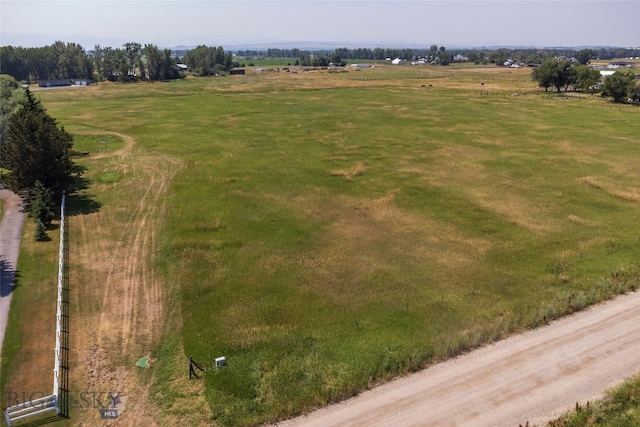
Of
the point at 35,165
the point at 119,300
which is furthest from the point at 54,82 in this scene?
the point at 119,300

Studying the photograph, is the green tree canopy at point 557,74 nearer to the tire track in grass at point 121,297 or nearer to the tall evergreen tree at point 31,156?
the tire track in grass at point 121,297

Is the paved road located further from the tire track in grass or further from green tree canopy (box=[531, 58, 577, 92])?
green tree canopy (box=[531, 58, 577, 92])

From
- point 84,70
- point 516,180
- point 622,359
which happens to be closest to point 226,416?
point 622,359

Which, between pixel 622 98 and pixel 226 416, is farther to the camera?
pixel 622 98

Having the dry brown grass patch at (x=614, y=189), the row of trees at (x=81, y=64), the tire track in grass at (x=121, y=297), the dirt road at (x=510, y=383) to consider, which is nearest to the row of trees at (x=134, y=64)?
the row of trees at (x=81, y=64)

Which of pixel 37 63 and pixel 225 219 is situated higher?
pixel 37 63

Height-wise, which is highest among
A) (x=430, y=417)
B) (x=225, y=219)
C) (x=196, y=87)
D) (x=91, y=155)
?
(x=196, y=87)

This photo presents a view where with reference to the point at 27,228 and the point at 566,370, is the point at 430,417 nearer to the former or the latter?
the point at 566,370
